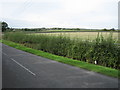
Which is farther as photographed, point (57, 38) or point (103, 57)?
point (57, 38)

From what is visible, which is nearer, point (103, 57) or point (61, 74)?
point (61, 74)

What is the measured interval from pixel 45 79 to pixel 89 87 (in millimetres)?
2264

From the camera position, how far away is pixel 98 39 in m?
12.6

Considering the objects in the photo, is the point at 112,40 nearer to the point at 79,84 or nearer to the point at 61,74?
the point at 61,74

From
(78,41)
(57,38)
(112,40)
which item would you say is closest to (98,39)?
(112,40)

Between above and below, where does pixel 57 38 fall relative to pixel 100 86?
above

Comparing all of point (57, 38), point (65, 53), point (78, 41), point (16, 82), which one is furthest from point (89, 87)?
point (57, 38)

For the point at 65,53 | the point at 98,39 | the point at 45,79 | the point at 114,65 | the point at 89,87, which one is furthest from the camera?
the point at 65,53

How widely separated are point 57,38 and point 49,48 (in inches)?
81.1

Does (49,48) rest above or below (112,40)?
below

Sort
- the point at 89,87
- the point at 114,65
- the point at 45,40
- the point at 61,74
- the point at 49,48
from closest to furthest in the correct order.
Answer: the point at 89,87
the point at 61,74
the point at 114,65
the point at 49,48
the point at 45,40

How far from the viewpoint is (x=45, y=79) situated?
745 cm

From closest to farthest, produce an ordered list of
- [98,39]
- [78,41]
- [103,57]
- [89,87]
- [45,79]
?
[89,87]
[45,79]
[103,57]
[98,39]
[78,41]

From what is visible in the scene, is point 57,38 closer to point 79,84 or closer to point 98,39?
point 98,39
